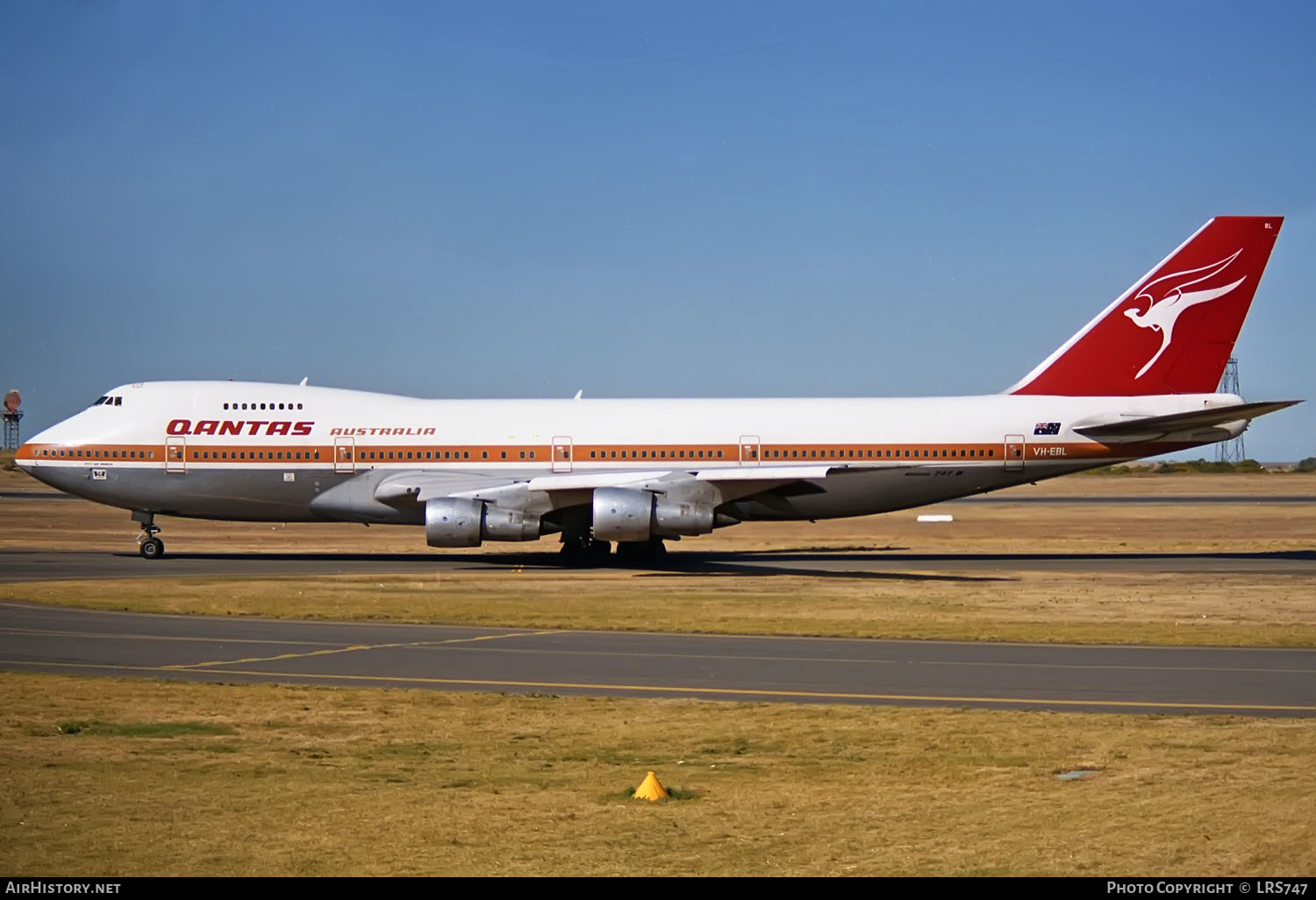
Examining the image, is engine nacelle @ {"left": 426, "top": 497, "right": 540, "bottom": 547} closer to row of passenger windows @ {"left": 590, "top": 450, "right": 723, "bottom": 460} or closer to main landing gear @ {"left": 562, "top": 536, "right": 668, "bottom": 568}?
main landing gear @ {"left": 562, "top": 536, "right": 668, "bottom": 568}

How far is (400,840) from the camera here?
9117 millimetres

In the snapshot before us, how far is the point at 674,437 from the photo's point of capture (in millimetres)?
38375

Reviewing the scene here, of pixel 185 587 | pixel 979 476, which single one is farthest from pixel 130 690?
pixel 979 476

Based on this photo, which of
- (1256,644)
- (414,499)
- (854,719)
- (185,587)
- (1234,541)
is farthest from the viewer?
(1234,541)

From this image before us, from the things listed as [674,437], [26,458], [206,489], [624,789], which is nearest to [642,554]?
[674,437]

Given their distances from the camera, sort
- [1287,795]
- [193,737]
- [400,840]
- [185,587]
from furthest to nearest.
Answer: [185,587]
[193,737]
[1287,795]
[400,840]

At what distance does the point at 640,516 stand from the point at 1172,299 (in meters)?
16.3

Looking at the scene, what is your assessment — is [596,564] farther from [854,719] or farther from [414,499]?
[854,719]

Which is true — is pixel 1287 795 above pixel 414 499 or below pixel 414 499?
below

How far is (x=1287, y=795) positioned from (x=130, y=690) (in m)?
12.2

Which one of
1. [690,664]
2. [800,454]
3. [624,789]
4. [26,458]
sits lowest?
[624,789]

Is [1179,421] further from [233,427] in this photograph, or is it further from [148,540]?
[148,540]

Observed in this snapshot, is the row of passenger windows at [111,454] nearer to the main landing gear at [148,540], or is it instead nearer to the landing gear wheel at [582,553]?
the main landing gear at [148,540]

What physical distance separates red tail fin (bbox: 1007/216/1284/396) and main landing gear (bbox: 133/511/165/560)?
85.2 ft
